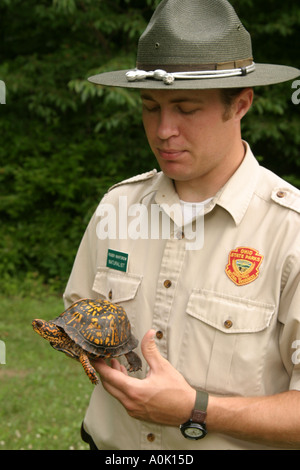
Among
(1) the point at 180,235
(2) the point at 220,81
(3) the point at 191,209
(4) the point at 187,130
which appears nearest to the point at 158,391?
(1) the point at 180,235

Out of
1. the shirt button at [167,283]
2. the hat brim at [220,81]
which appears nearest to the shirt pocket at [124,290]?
the shirt button at [167,283]

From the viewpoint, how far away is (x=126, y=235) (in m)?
2.40

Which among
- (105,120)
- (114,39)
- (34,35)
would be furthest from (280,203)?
(34,35)

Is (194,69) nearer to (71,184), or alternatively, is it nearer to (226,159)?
(226,159)

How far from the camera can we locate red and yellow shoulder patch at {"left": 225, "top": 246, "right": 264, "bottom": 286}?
6.79 feet

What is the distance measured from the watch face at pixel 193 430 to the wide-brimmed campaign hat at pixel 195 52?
3.94 ft

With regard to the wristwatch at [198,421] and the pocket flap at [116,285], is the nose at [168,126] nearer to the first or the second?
the pocket flap at [116,285]

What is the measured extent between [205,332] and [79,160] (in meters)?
6.77

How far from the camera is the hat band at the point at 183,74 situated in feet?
6.68

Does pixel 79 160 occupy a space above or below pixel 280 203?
below

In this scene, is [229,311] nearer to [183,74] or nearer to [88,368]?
[88,368]

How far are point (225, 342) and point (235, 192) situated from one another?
22.5 inches

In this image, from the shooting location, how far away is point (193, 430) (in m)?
2.03

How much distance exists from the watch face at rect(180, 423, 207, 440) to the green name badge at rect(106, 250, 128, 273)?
2.19 feet
